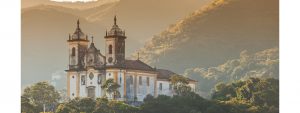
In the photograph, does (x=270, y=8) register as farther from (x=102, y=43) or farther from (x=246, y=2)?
(x=102, y=43)

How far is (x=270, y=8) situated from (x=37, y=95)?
144 inches

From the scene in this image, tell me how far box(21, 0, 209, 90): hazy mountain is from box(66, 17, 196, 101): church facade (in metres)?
0.10

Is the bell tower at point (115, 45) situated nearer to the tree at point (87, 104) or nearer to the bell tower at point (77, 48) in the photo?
the bell tower at point (77, 48)

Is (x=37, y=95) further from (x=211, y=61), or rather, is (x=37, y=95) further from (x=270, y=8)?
(x=270, y=8)

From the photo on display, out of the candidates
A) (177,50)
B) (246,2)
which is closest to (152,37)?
(177,50)

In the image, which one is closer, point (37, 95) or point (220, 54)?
point (220, 54)

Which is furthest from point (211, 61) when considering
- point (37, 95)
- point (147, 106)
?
point (37, 95)

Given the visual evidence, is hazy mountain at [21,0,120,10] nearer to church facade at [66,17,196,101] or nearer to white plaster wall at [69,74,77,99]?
church facade at [66,17,196,101]

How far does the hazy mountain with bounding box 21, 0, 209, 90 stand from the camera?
47.8 ft

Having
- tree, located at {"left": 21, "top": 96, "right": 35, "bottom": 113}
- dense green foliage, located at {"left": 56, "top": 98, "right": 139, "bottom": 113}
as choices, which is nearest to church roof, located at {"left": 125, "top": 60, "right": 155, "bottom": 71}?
dense green foliage, located at {"left": 56, "top": 98, "right": 139, "bottom": 113}

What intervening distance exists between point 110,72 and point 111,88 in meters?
0.25

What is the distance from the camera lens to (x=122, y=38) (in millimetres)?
14766

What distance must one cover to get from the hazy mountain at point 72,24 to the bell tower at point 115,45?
0.24ft

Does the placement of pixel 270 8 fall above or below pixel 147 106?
above
